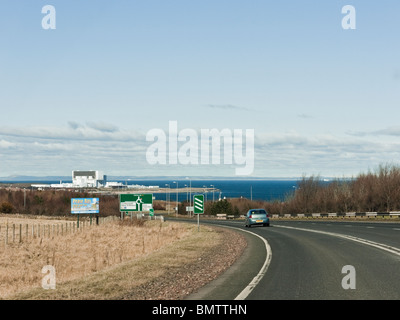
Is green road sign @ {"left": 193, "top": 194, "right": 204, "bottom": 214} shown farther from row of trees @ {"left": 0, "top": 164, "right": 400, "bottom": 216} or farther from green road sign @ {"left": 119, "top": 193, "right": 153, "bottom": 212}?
row of trees @ {"left": 0, "top": 164, "right": 400, "bottom": 216}

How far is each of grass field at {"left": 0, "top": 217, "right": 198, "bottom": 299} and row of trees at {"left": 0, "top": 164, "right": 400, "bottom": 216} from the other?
39.1 meters

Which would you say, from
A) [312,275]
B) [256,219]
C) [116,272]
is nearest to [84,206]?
[256,219]

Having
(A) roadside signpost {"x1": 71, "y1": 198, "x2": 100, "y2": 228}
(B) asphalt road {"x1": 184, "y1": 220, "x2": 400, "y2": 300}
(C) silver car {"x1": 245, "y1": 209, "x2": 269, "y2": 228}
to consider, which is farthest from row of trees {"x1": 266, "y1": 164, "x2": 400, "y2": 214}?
(B) asphalt road {"x1": 184, "y1": 220, "x2": 400, "y2": 300}

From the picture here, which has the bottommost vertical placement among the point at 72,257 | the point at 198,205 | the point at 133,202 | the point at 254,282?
the point at 72,257

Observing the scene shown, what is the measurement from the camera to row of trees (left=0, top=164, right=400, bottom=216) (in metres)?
72.9

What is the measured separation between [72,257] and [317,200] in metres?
63.9

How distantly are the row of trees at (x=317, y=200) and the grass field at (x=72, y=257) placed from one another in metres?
39.1

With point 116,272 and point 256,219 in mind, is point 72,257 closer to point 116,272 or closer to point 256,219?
point 256,219

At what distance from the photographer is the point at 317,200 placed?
9094 centimetres

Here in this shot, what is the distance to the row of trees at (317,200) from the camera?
239ft

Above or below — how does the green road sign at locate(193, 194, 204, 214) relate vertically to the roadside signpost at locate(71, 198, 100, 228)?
above

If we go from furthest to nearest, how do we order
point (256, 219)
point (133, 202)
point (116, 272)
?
point (133, 202)
point (256, 219)
point (116, 272)

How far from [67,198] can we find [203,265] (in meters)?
123
